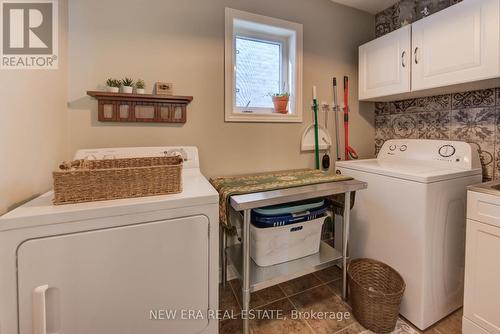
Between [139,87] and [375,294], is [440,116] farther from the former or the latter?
[139,87]

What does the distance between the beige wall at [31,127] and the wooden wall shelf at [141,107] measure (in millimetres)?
205

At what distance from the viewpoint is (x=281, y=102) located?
2.05 meters

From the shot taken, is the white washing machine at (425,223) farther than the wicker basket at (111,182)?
Yes

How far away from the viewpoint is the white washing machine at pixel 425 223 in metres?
1.41

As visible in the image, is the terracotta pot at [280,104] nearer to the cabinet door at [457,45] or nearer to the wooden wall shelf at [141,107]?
the wooden wall shelf at [141,107]

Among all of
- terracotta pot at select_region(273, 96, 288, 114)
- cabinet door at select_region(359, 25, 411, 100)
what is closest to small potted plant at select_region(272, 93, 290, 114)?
terracotta pot at select_region(273, 96, 288, 114)

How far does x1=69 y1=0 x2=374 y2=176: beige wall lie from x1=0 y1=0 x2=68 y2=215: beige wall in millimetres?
97

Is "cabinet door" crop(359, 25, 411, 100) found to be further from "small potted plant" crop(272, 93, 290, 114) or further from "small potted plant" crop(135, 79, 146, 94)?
"small potted plant" crop(135, 79, 146, 94)

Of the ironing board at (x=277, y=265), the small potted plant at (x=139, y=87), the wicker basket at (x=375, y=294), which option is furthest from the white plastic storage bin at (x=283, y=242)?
the small potted plant at (x=139, y=87)

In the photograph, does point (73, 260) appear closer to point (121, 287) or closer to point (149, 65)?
point (121, 287)

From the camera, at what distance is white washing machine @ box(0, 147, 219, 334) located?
0.81 m

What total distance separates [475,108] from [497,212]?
967 millimetres

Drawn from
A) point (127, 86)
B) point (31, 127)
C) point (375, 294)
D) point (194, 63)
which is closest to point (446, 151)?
point (375, 294)

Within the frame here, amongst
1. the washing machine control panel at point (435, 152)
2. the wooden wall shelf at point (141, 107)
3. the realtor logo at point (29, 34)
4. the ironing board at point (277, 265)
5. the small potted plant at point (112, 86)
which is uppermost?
the realtor logo at point (29, 34)
